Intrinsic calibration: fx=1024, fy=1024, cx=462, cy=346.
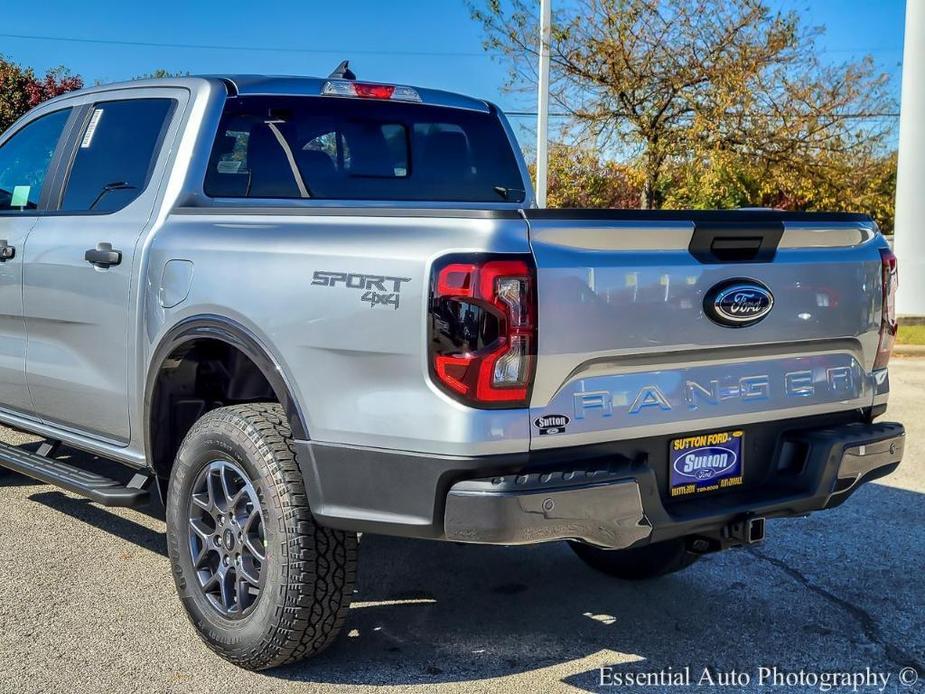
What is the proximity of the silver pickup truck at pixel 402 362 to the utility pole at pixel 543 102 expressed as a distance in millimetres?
11307

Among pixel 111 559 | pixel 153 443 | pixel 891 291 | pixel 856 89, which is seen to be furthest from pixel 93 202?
pixel 856 89

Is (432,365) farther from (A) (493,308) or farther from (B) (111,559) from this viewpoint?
(B) (111,559)

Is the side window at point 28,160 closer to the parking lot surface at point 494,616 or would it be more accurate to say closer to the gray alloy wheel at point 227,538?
the parking lot surface at point 494,616

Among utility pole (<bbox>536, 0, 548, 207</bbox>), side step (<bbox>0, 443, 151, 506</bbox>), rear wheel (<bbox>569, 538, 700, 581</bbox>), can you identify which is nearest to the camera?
side step (<bbox>0, 443, 151, 506</bbox>)

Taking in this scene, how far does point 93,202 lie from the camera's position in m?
4.28

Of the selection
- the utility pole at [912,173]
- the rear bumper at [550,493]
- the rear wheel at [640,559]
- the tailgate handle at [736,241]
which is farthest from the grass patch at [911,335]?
the tailgate handle at [736,241]

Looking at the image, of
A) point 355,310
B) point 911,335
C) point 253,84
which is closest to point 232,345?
point 355,310

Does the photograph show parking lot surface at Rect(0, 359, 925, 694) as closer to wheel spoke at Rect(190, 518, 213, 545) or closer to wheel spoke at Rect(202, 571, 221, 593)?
wheel spoke at Rect(202, 571, 221, 593)

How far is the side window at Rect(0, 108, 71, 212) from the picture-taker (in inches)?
185

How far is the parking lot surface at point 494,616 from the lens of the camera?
332 centimetres

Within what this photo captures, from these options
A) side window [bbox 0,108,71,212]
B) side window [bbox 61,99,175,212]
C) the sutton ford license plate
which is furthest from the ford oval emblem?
side window [bbox 0,108,71,212]

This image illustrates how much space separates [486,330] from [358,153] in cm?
196

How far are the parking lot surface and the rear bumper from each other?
61 centimetres

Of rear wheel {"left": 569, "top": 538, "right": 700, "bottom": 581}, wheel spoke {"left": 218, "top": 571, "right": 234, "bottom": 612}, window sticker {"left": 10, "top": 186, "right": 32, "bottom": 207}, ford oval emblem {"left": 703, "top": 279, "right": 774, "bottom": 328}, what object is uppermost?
window sticker {"left": 10, "top": 186, "right": 32, "bottom": 207}
